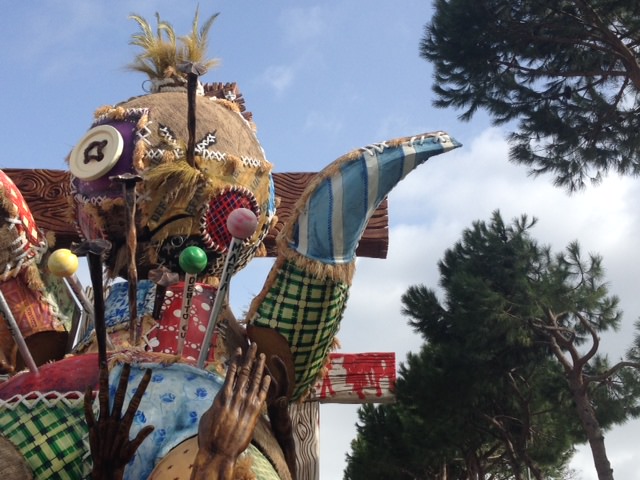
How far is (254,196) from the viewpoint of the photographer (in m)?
2.41

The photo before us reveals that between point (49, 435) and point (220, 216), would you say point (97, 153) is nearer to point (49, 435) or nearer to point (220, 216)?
point (220, 216)

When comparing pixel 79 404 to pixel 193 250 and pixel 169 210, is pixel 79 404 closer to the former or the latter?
pixel 193 250

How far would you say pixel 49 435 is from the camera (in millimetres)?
1737

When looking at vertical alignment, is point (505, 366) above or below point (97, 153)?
above

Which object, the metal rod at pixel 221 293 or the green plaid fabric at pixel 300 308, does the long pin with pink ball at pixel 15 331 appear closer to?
the metal rod at pixel 221 293

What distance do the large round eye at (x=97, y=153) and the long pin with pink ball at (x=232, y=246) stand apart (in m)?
0.53

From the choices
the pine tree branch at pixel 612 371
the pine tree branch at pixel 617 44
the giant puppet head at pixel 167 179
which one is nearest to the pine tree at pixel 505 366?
the pine tree branch at pixel 612 371

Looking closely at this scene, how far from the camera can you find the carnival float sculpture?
1.58m

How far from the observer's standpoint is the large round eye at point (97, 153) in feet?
7.33

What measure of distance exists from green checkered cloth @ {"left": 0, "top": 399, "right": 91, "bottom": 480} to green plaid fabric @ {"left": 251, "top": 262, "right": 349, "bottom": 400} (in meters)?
0.45

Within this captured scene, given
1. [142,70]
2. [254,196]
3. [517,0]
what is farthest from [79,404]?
[517,0]

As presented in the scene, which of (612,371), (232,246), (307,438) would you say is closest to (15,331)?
(232,246)

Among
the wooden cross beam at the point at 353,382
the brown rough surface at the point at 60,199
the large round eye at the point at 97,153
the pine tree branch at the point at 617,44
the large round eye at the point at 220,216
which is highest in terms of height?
the pine tree branch at the point at 617,44

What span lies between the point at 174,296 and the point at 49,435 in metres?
0.56
